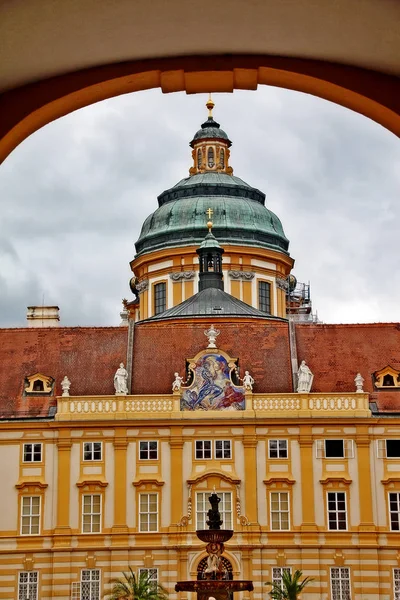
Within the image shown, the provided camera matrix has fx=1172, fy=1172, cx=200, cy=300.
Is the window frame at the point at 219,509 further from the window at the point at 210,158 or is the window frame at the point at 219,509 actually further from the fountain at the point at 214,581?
the window at the point at 210,158

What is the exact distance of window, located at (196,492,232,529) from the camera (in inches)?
1850

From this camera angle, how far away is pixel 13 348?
2046 inches

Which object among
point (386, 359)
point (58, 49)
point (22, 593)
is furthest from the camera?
point (386, 359)

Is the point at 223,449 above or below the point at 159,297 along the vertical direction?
below

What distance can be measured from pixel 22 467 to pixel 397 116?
42.0 meters

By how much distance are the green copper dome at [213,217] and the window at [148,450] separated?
24202 millimetres

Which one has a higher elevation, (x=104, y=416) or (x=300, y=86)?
(x=104, y=416)

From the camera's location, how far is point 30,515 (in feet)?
154

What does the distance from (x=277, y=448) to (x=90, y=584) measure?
9.26 metres

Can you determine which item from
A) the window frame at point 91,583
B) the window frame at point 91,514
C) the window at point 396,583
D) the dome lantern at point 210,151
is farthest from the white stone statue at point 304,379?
the dome lantern at point 210,151

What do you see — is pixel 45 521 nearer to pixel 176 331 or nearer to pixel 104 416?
pixel 104 416

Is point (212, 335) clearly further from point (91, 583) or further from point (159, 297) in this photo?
point (159, 297)

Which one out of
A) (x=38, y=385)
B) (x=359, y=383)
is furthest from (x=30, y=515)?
(x=359, y=383)

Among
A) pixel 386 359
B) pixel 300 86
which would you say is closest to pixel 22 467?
pixel 386 359
